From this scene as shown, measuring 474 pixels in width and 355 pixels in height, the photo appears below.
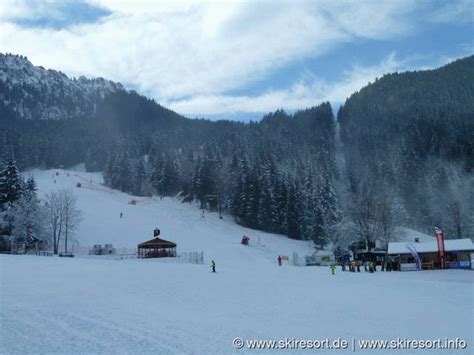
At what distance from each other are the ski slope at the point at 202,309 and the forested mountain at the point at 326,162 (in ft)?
119

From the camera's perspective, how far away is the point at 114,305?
18.9 m

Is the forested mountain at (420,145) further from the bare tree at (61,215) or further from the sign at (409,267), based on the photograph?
the bare tree at (61,215)

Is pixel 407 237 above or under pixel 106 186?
under

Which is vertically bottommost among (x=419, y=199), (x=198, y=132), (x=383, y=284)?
(x=383, y=284)

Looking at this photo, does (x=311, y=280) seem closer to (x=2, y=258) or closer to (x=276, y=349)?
(x=276, y=349)

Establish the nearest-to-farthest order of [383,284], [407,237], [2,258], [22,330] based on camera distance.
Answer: [22,330] < [383,284] < [2,258] < [407,237]

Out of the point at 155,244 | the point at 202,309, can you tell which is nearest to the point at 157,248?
the point at 155,244

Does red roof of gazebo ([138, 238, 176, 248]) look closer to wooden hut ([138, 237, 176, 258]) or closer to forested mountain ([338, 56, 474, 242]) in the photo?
wooden hut ([138, 237, 176, 258])

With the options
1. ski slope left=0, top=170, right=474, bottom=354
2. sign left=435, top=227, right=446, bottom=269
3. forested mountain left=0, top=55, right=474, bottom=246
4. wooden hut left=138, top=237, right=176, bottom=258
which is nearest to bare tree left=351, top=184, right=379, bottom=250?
forested mountain left=0, top=55, right=474, bottom=246

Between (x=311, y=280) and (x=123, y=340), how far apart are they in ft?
70.1

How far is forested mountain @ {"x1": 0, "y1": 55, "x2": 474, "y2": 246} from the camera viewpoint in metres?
80.8

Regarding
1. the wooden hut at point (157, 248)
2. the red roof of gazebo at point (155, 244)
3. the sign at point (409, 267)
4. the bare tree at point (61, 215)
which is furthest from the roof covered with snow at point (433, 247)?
the bare tree at point (61, 215)

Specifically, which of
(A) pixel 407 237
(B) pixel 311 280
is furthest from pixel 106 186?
(B) pixel 311 280

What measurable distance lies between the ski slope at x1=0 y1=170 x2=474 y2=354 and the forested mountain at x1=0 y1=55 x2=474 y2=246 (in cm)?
3632
